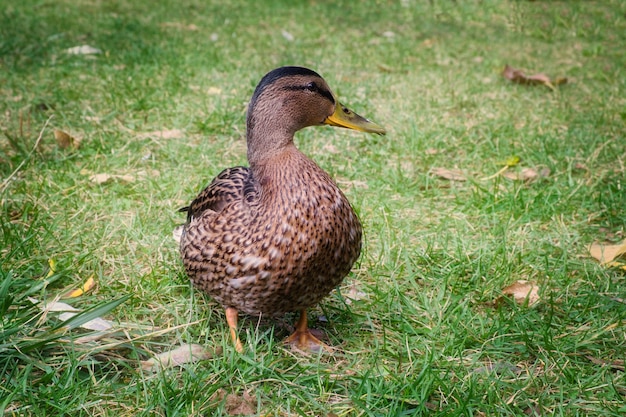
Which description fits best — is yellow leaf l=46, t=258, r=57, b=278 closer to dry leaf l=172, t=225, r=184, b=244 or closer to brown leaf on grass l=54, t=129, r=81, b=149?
dry leaf l=172, t=225, r=184, b=244

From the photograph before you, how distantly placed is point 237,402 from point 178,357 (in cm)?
32

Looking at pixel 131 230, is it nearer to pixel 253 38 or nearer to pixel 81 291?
pixel 81 291

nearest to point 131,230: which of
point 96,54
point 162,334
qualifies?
point 162,334

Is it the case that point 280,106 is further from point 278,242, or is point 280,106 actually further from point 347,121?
point 278,242

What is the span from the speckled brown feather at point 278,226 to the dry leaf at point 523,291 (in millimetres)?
819

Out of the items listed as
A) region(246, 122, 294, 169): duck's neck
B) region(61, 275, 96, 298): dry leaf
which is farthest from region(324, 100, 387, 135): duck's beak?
region(61, 275, 96, 298): dry leaf

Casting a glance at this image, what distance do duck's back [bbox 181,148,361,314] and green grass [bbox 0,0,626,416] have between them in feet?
0.73

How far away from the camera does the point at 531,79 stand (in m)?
5.47

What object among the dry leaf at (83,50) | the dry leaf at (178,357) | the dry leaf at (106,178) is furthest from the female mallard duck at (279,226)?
the dry leaf at (83,50)

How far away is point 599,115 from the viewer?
4738 millimetres

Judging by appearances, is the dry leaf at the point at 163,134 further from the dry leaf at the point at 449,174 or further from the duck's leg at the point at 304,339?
the duck's leg at the point at 304,339

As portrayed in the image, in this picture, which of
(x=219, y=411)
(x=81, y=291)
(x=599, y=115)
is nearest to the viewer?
(x=219, y=411)

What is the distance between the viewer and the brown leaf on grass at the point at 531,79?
5438 millimetres

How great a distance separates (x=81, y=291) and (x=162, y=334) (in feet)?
1.53
